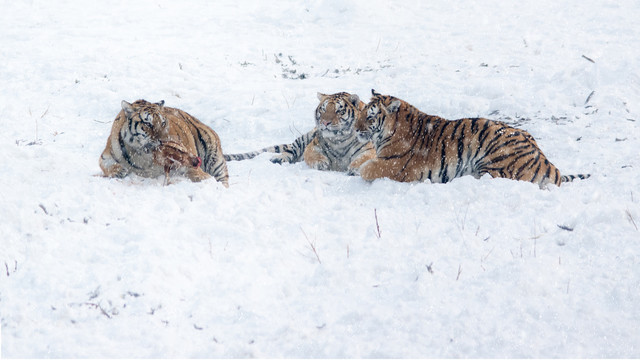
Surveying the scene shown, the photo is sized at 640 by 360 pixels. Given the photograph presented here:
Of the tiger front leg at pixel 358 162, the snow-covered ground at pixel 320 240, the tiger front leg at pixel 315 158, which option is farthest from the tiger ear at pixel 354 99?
the snow-covered ground at pixel 320 240

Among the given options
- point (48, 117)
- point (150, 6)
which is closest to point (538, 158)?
point (48, 117)

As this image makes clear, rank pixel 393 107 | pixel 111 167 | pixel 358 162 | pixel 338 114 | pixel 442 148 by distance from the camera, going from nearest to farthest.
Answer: pixel 111 167 < pixel 442 148 < pixel 393 107 < pixel 358 162 < pixel 338 114

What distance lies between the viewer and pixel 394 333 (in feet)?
12.4

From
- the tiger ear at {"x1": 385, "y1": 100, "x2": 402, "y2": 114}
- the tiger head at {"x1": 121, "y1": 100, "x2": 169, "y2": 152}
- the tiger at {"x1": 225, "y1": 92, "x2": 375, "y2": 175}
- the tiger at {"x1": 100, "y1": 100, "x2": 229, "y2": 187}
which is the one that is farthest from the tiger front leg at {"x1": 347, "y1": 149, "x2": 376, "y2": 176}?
the tiger head at {"x1": 121, "y1": 100, "x2": 169, "y2": 152}

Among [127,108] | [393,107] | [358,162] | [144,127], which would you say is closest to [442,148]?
[393,107]

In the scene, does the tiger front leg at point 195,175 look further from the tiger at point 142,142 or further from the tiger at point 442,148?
the tiger at point 442,148

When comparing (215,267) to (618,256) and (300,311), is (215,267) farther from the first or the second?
(618,256)

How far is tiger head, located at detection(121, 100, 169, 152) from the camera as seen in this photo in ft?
19.9

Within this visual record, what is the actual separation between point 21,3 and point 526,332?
15.8 meters

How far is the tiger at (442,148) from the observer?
6.18 meters

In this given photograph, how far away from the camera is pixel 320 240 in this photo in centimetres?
505

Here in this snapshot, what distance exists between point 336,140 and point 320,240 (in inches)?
115

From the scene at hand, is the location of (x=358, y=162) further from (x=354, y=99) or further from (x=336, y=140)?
(x=354, y=99)

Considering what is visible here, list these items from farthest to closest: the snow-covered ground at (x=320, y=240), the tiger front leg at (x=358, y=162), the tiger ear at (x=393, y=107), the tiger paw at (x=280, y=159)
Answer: the tiger paw at (x=280, y=159), the tiger front leg at (x=358, y=162), the tiger ear at (x=393, y=107), the snow-covered ground at (x=320, y=240)
